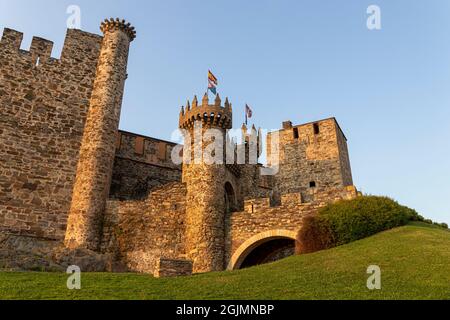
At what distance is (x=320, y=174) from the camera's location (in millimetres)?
31766

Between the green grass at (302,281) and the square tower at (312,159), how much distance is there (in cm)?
1556

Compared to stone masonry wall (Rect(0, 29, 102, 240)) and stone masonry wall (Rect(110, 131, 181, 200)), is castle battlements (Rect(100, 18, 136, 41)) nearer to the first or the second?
stone masonry wall (Rect(0, 29, 102, 240))

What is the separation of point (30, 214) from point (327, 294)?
1601cm

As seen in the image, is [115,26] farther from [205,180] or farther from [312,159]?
[312,159]

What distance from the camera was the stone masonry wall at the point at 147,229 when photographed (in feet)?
69.9

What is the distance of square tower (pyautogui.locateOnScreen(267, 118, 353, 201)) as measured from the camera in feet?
103

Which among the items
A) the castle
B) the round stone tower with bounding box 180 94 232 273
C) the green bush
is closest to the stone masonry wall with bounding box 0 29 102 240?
the castle

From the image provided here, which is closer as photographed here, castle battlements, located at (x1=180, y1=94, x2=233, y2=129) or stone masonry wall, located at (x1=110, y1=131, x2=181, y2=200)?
castle battlements, located at (x1=180, y1=94, x2=233, y2=129)

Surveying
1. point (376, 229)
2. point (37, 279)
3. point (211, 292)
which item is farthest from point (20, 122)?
point (376, 229)

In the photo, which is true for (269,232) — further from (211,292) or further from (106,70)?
(106,70)

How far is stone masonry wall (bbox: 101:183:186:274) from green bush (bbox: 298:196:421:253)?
6.74 meters

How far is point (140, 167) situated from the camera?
2925cm

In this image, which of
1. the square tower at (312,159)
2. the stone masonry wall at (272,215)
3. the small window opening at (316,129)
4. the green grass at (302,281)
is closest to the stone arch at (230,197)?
the stone masonry wall at (272,215)

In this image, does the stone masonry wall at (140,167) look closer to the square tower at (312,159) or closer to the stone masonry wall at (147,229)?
the stone masonry wall at (147,229)
